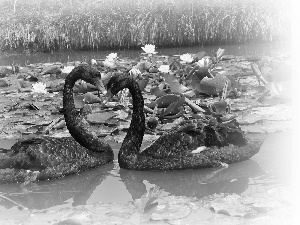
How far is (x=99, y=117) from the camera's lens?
6906 mm

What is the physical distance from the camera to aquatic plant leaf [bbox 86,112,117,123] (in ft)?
22.5

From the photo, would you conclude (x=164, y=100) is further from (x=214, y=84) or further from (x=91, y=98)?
(x=91, y=98)

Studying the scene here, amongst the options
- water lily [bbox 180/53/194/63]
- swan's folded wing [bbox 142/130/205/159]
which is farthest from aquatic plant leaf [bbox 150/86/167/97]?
swan's folded wing [bbox 142/130/205/159]

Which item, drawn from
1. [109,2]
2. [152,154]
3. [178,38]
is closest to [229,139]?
[152,154]

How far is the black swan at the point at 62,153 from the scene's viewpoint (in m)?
5.36

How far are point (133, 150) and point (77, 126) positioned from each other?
0.65 m

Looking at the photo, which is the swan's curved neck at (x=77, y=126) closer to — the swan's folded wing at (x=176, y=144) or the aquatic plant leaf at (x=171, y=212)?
the swan's folded wing at (x=176, y=144)

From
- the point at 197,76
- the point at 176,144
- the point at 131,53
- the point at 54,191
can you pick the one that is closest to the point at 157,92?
the point at 197,76

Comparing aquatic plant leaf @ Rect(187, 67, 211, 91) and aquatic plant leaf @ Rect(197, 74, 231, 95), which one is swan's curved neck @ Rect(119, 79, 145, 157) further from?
aquatic plant leaf @ Rect(187, 67, 211, 91)

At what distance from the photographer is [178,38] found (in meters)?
14.1

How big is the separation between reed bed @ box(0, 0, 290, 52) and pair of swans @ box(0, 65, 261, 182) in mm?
8421

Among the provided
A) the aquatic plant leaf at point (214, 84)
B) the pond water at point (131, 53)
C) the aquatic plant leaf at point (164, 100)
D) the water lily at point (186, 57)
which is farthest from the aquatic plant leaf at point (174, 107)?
the pond water at point (131, 53)

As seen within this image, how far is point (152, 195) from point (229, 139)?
136 centimetres

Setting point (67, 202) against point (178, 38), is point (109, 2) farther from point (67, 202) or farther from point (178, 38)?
point (67, 202)
